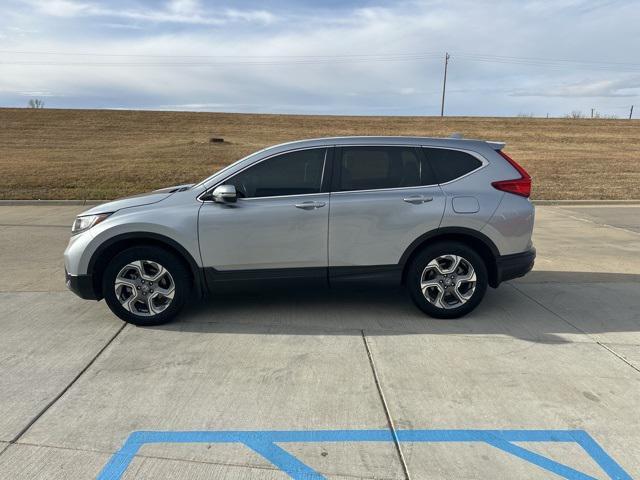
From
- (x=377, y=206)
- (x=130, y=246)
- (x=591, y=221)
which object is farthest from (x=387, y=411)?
(x=591, y=221)

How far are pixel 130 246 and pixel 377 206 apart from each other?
229cm

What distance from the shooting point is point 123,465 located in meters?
2.67

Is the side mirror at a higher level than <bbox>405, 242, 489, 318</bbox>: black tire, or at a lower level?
higher

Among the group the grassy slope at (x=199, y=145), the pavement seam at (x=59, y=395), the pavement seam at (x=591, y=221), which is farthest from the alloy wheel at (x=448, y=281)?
the grassy slope at (x=199, y=145)

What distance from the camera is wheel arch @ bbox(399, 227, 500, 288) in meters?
4.62

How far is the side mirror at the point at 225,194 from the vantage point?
4.34m

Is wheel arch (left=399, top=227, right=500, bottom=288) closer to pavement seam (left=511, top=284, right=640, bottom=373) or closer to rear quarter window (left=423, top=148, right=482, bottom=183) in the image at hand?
rear quarter window (left=423, top=148, right=482, bottom=183)

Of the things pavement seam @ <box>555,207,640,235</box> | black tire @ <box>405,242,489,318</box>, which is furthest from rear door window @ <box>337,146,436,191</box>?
pavement seam @ <box>555,207,640,235</box>

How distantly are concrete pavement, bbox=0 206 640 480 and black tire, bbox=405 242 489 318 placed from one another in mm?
138

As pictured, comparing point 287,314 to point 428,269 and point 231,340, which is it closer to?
point 231,340

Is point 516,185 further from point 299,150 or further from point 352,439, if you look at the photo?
point 352,439

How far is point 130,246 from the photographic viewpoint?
4.57 m

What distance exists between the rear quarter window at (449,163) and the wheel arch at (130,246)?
2403 mm

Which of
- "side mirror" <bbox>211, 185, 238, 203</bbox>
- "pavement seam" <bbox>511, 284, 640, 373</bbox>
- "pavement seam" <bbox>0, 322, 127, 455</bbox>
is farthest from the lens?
"side mirror" <bbox>211, 185, 238, 203</bbox>
